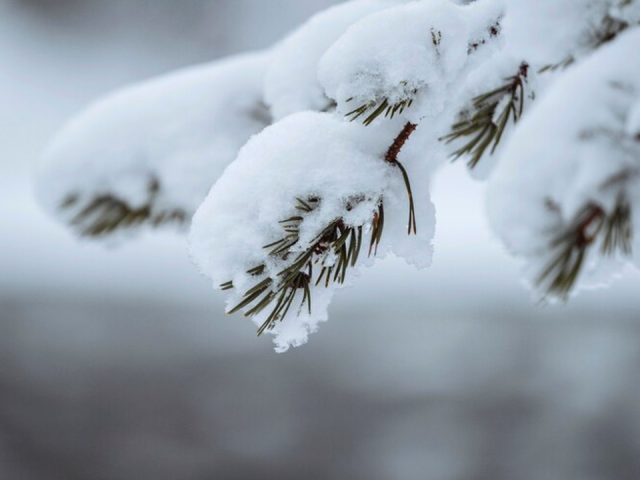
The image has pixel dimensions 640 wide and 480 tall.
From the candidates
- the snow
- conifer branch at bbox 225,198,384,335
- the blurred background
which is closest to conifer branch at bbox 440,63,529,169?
the snow

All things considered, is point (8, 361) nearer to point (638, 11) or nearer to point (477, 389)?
point (477, 389)

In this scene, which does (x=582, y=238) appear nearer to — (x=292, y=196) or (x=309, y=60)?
(x=292, y=196)

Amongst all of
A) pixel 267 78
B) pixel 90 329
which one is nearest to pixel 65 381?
pixel 90 329

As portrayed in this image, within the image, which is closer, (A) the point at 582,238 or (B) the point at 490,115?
(A) the point at 582,238

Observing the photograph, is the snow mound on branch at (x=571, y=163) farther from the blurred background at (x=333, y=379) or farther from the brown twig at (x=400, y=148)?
the blurred background at (x=333, y=379)

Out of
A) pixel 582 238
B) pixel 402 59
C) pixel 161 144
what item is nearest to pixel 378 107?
pixel 402 59

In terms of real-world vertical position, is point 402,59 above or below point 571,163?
above

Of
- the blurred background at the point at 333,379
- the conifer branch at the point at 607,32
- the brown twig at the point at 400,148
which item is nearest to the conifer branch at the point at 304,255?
the brown twig at the point at 400,148
